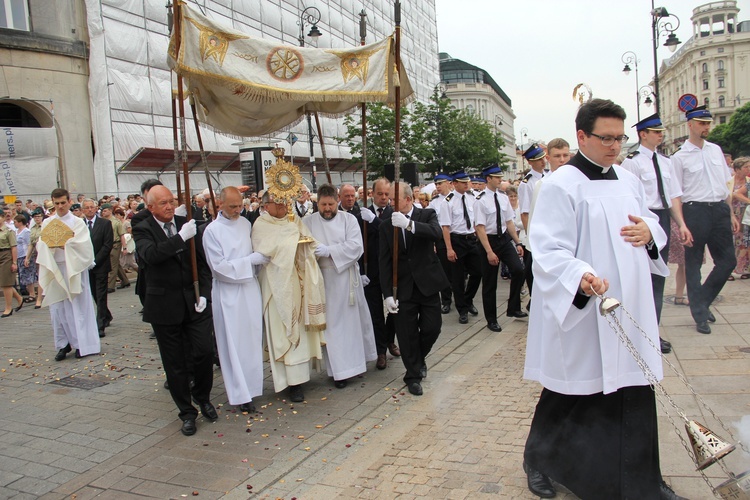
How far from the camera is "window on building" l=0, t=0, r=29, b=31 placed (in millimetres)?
20969

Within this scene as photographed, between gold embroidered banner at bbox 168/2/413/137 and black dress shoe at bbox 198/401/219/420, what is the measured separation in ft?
8.95

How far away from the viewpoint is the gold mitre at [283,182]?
5.57 m

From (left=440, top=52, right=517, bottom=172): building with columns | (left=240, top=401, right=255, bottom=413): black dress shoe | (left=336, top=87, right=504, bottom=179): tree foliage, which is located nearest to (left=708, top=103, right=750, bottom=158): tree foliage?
(left=440, top=52, right=517, bottom=172): building with columns

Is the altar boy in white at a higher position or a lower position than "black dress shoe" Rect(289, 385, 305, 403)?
higher

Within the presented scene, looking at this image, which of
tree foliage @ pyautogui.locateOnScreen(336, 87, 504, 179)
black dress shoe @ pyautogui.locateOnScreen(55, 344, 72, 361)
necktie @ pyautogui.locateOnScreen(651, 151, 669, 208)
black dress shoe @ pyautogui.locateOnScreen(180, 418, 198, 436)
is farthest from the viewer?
tree foliage @ pyautogui.locateOnScreen(336, 87, 504, 179)

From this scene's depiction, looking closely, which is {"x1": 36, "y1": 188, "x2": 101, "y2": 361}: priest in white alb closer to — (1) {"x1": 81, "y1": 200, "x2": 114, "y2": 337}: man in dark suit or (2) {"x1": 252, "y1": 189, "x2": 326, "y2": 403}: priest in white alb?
(1) {"x1": 81, "y1": 200, "x2": 114, "y2": 337}: man in dark suit

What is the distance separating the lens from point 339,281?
596 centimetres

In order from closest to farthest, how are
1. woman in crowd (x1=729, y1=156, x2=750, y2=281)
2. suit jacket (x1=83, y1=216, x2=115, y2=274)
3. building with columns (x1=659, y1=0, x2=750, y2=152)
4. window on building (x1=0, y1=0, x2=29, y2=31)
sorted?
1. suit jacket (x1=83, y1=216, x2=115, y2=274)
2. woman in crowd (x1=729, y1=156, x2=750, y2=281)
3. window on building (x1=0, y1=0, x2=29, y2=31)
4. building with columns (x1=659, y1=0, x2=750, y2=152)

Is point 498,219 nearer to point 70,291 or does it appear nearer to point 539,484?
point 539,484

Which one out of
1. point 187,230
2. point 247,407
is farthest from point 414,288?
point 187,230

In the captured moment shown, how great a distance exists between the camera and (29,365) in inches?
289

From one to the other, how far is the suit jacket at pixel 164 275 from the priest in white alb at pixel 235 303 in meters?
0.22

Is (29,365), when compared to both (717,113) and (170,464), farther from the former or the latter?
(717,113)

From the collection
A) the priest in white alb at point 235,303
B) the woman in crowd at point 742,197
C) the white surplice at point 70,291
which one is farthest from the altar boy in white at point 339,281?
the woman in crowd at point 742,197
